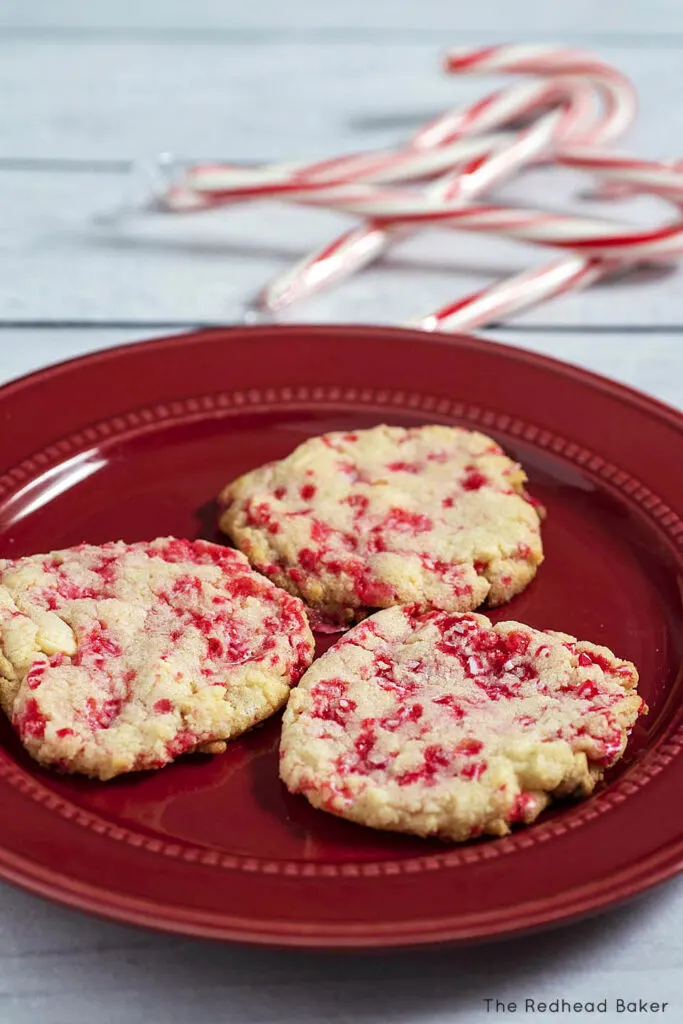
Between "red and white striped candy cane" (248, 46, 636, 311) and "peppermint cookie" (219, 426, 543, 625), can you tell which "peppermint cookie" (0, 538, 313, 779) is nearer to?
"peppermint cookie" (219, 426, 543, 625)

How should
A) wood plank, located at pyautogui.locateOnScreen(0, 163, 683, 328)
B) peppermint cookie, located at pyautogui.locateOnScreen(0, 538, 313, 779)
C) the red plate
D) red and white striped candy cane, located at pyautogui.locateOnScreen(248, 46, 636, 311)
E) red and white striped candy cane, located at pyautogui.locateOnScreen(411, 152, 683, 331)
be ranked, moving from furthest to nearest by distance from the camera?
red and white striped candy cane, located at pyautogui.locateOnScreen(248, 46, 636, 311), wood plank, located at pyautogui.locateOnScreen(0, 163, 683, 328), red and white striped candy cane, located at pyautogui.locateOnScreen(411, 152, 683, 331), peppermint cookie, located at pyautogui.locateOnScreen(0, 538, 313, 779), the red plate

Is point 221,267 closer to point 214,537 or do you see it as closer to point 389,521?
point 214,537

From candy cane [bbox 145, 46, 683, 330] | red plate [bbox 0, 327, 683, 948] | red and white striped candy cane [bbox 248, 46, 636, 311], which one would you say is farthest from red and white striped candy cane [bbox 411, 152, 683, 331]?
red plate [bbox 0, 327, 683, 948]

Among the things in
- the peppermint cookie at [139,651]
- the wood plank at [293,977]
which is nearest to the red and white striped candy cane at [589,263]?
the peppermint cookie at [139,651]

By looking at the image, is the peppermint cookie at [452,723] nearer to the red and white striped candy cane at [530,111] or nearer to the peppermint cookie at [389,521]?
the peppermint cookie at [389,521]

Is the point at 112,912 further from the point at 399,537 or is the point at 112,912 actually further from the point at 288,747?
the point at 399,537

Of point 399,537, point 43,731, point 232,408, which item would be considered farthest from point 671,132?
point 43,731

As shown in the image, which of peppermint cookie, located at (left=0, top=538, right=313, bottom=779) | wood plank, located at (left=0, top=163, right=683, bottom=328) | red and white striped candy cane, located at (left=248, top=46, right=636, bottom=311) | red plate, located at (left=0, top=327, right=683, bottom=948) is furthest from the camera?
red and white striped candy cane, located at (left=248, top=46, right=636, bottom=311)
